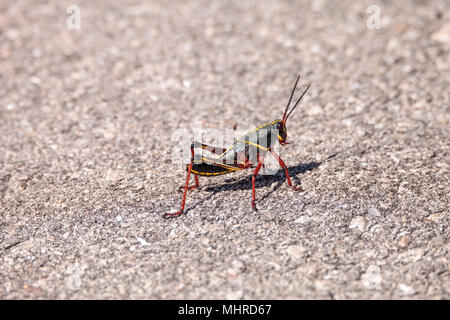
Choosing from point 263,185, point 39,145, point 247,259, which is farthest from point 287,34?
point 247,259

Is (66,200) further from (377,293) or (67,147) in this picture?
(377,293)

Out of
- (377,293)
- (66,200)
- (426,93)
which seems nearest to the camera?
(377,293)
